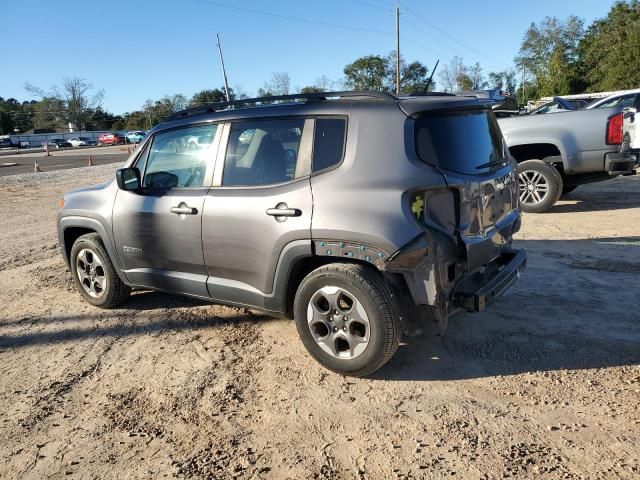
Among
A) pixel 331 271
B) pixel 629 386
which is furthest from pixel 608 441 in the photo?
pixel 331 271

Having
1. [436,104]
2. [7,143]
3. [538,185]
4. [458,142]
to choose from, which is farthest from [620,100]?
[7,143]

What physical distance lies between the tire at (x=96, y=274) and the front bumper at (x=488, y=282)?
10.2ft

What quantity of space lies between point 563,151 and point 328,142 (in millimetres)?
5653

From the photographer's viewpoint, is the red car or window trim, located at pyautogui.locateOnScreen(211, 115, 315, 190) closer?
window trim, located at pyautogui.locateOnScreen(211, 115, 315, 190)

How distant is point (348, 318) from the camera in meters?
3.19

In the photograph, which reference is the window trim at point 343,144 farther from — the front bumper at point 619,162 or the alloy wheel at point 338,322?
the front bumper at point 619,162

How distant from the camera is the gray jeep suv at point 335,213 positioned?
3.00 m

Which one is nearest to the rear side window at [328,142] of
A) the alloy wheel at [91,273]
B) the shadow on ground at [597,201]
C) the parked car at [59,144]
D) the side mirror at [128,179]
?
the side mirror at [128,179]

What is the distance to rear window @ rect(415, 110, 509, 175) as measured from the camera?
10.2 ft

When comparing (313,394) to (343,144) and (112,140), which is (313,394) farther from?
(112,140)

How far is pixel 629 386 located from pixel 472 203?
144cm

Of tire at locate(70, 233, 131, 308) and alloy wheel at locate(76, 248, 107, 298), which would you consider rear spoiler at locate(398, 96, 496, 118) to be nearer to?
tire at locate(70, 233, 131, 308)

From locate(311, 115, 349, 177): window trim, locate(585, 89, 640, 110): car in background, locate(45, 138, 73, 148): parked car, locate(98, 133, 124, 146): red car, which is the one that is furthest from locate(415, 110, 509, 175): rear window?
locate(45, 138, 73, 148): parked car

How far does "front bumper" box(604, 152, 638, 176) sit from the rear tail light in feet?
0.63
